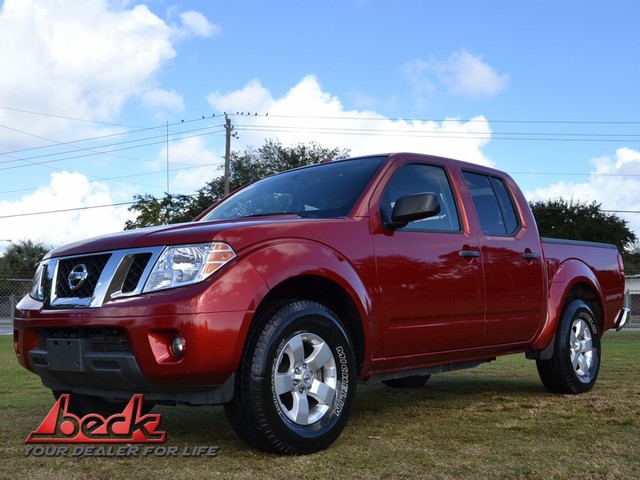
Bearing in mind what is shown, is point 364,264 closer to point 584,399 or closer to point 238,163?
point 584,399

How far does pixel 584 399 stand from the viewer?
19.4ft

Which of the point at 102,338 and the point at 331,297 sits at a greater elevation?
the point at 331,297

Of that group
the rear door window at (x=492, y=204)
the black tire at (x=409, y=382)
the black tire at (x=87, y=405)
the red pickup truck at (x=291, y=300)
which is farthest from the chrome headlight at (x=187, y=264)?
the black tire at (x=409, y=382)

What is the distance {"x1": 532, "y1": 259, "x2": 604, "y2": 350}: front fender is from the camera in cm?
600

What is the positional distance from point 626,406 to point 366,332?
2372mm

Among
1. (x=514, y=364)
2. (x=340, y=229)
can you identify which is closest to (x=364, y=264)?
(x=340, y=229)

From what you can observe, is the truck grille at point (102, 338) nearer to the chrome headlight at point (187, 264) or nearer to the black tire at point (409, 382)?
the chrome headlight at point (187, 264)

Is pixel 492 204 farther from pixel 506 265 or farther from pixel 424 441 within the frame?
pixel 424 441

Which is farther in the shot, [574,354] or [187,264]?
[574,354]

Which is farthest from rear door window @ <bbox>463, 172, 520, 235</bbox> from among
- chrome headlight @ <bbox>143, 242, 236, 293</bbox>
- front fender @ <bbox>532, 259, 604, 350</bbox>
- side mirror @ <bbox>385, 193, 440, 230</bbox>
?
chrome headlight @ <bbox>143, 242, 236, 293</bbox>

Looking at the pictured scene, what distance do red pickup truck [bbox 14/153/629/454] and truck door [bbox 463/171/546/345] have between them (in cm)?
2

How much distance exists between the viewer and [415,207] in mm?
4406

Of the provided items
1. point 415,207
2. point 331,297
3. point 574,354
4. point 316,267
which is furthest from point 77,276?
point 574,354

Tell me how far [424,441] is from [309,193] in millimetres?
1775
